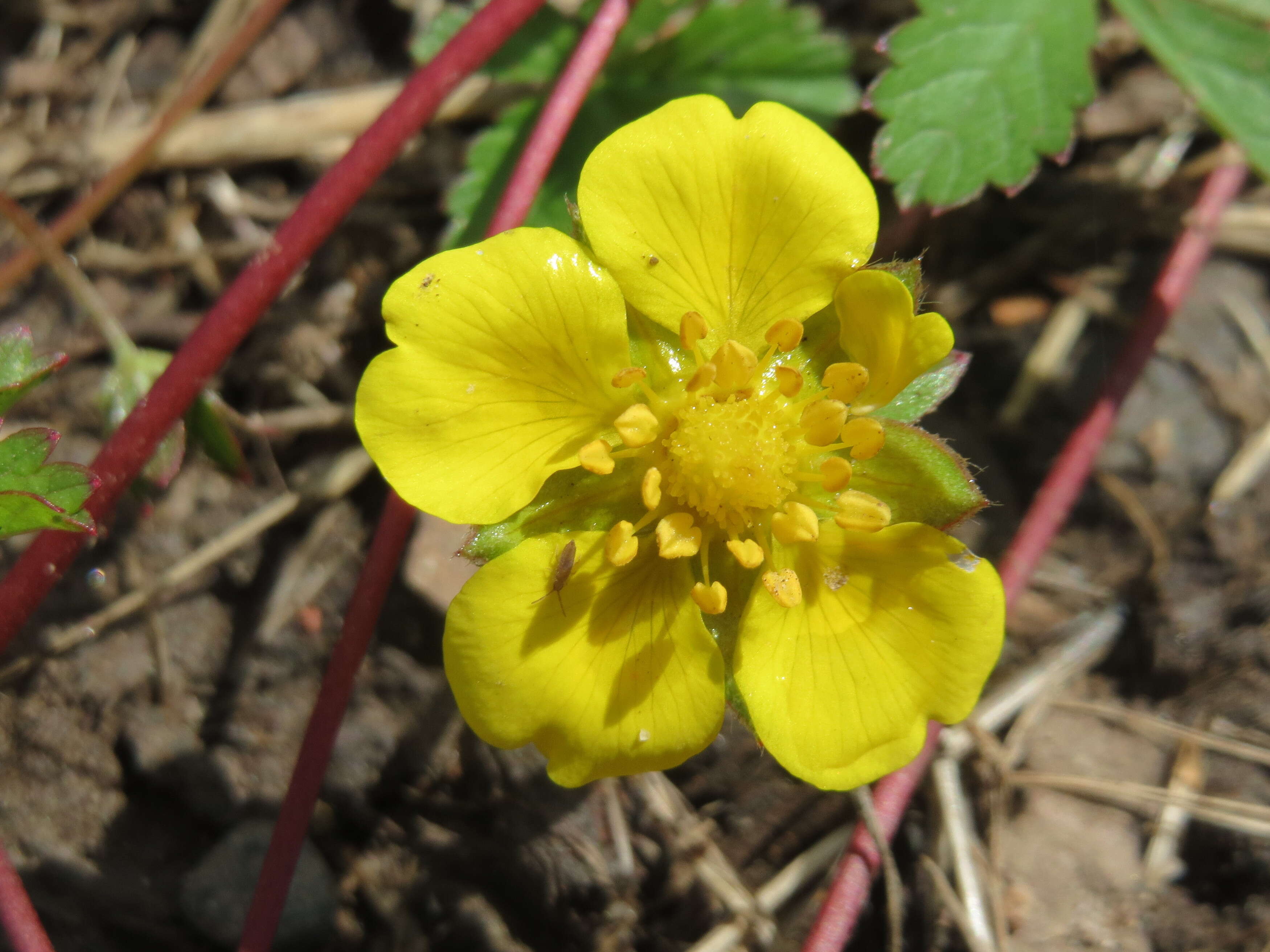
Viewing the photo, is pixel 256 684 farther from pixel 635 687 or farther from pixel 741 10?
pixel 741 10

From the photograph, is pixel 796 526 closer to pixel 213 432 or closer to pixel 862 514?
pixel 862 514

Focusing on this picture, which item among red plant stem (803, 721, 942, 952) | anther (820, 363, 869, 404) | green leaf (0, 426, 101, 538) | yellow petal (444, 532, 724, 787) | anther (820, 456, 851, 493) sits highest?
green leaf (0, 426, 101, 538)

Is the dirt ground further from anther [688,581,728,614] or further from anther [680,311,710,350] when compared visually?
anther [680,311,710,350]

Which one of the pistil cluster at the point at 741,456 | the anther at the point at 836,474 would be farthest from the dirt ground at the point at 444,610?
the anther at the point at 836,474

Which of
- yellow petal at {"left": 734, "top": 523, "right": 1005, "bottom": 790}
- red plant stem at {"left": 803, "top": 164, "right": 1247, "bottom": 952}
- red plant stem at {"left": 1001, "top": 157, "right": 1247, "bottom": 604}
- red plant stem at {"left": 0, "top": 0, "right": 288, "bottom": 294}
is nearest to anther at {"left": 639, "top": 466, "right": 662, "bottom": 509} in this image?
yellow petal at {"left": 734, "top": 523, "right": 1005, "bottom": 790}

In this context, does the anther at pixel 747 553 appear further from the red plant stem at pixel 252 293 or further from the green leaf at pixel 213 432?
the green leaf at pixel 213 432

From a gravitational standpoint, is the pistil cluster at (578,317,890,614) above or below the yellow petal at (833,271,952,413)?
below

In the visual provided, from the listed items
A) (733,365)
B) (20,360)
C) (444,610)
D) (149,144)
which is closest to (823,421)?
(733,365)
